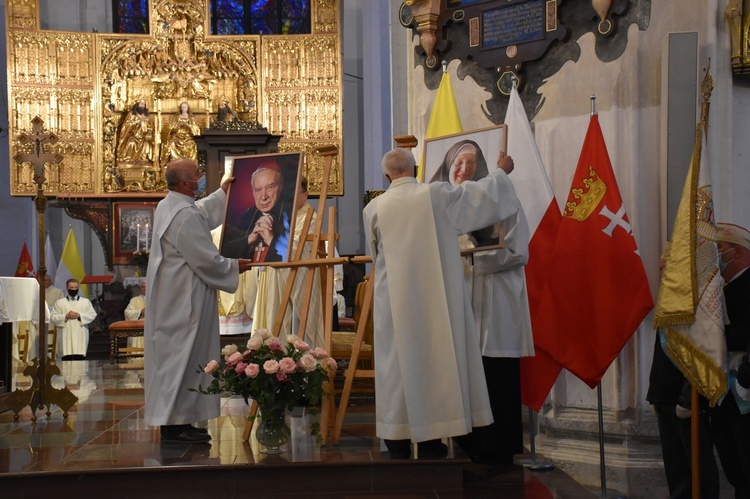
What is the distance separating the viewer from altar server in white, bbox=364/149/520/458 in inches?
201

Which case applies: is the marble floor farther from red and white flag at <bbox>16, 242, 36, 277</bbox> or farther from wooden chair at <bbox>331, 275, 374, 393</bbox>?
red and white flag at <bbox>16, 242, 36, 277</bbox>

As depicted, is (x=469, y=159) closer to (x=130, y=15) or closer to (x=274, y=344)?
(x=274, y=344)

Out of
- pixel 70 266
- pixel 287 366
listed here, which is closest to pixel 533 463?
pixel 287 366

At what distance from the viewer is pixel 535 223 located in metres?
6.05

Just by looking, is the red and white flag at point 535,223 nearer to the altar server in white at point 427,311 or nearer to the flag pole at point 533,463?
the flag pole at point 533,463

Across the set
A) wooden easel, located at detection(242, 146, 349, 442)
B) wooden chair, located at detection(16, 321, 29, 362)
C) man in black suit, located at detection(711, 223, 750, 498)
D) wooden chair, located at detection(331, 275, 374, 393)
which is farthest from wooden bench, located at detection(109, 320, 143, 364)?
man in black suit, located at detection(711, 223, 750, 498)

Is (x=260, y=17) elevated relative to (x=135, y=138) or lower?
elevated

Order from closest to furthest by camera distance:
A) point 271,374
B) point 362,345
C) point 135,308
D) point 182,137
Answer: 1. point 271,374
2. point 362,345
3. point 135,308
4. point 182,137

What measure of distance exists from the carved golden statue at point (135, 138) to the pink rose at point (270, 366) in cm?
1284

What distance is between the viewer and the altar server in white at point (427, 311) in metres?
5.11

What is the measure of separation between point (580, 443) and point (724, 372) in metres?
1.77

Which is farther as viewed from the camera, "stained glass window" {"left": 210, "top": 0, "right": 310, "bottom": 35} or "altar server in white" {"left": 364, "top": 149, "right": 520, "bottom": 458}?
"stained glass window" {"left": 210, "top": 0, "right": 310, "bottom": 35}

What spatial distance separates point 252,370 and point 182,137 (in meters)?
13.0

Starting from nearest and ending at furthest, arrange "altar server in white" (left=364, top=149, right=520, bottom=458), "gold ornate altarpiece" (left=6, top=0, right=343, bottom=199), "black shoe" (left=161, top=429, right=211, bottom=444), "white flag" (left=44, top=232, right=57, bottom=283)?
"altar server in white" (left=364, top=149, right=520, bottom=458), "black shoe" (left=161, top=429, right=211, bottom=444), "gold ornate altarpiece" (left=6, top=0, right=343, bottom=199), "white flag" (left=44, top=232, right=57, bottom=283)
